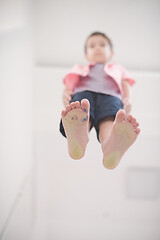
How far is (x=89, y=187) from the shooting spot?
5.58 feet

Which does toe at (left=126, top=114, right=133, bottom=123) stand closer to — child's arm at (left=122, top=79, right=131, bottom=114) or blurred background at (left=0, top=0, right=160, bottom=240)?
child's arm at (left=122, top=79, right=131, bottom=114)

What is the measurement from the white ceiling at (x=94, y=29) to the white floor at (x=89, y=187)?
247 millimetres

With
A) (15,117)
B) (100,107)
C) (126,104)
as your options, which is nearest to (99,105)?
(100,107)

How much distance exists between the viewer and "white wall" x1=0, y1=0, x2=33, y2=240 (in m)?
1.11

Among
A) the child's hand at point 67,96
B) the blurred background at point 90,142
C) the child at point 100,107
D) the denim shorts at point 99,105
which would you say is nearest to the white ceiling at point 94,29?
the blurred background at point 90,142

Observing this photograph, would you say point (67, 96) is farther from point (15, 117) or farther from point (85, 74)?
point (15, 117)

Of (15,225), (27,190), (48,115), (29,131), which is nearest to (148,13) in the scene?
(48,115)

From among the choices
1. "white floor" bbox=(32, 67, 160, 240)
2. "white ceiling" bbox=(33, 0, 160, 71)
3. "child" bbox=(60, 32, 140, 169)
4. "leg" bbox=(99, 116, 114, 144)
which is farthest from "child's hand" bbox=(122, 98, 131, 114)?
"white ceiling" bbox=(33, 0, 160, 71)

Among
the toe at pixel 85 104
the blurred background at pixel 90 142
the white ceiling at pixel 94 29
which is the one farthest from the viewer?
the white ceiling at pixel 94 29

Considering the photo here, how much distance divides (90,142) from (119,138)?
2.26ft

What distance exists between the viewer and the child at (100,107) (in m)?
0.79

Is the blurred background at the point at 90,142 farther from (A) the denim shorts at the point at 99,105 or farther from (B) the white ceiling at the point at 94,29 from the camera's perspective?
(A) the denim shorts at the point at 99,105

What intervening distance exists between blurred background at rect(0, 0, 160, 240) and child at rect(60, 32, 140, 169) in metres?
0.48

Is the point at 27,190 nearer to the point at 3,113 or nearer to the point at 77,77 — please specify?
the point at 3,113
